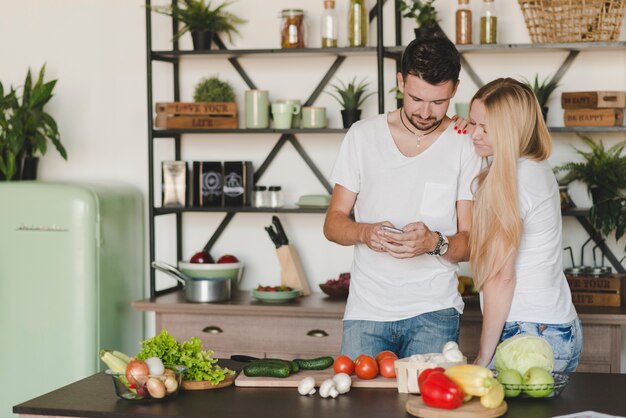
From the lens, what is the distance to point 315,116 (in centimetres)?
448

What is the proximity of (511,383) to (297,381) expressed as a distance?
1.84ft

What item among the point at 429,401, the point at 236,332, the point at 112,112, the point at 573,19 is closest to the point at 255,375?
the point at 429,401

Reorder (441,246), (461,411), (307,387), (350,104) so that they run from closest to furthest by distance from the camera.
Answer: (461,411)
(307,387)
(441,246)
(350,104)

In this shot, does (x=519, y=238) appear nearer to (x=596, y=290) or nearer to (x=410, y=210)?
(x=410, y=210)

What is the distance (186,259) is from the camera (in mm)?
4957

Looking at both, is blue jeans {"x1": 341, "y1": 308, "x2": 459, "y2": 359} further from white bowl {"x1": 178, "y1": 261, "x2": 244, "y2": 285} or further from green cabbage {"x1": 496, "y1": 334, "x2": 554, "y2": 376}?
white bowl {"x1": 178, "y1": 261, "x2": 244, "y2": 285}

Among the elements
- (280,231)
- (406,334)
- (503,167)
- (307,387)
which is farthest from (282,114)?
(307,387)

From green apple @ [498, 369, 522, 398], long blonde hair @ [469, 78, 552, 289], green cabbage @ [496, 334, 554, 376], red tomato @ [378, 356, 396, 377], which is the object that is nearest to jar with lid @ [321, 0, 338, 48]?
long blonde hair @ [469, 78, 552, 289]

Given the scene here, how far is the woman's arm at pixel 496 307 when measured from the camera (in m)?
2.82

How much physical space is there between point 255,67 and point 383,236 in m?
2.16

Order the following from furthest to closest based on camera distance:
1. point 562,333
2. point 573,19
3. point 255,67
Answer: point 255,67 < point 573,19 < point 562,333

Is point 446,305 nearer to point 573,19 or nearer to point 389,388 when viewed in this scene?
point 389,388

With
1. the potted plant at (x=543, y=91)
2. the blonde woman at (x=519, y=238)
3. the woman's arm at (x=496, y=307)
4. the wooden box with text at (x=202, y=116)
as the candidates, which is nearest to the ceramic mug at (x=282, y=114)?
the wooden box with text at (x=202, y=116)

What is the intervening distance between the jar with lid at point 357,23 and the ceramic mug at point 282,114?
42cm
